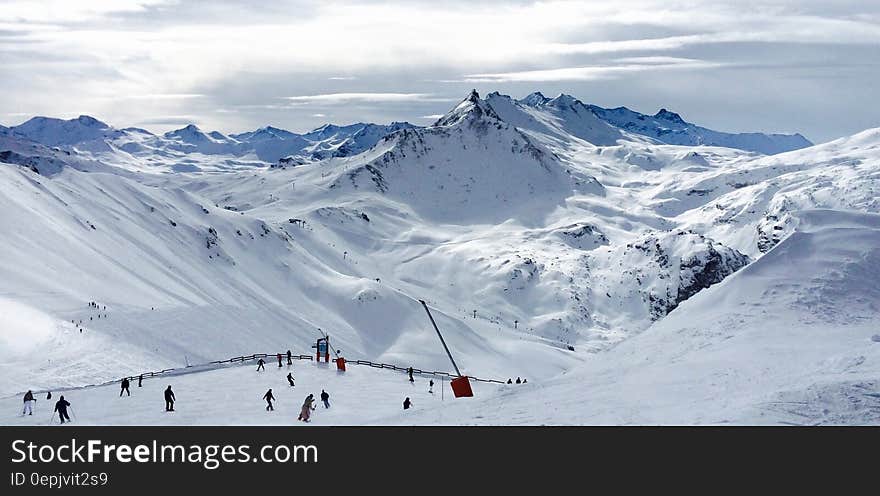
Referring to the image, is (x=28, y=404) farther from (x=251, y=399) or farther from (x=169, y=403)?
(x=251, y=399)

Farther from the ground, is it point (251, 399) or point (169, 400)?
point (169, 400)

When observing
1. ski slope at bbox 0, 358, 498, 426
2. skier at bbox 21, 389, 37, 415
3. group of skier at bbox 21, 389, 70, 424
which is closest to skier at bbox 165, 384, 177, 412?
ski slope at bbox 0, 358, 498, 426

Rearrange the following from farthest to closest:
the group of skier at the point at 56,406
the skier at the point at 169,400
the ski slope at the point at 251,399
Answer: the skier at the point at 169,400 < the ski slope at the point at 251,399 < the group of skier at the point at 56,406

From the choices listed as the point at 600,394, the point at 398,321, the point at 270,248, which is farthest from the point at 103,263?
the point at 600,394

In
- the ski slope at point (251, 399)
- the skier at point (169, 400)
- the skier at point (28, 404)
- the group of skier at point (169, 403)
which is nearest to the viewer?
the group of skier at point (169, 403)

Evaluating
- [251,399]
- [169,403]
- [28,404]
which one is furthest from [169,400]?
[28,404]

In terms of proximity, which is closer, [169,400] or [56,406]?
[56,406]

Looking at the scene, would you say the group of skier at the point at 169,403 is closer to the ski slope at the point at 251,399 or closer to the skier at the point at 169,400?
the skier at the point at 169,400

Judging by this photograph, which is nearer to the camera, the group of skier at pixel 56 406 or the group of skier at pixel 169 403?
the group of skier at pixel 56 406

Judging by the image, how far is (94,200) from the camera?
14750 cm

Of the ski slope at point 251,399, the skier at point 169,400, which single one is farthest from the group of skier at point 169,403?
the ski slope at point 251,399

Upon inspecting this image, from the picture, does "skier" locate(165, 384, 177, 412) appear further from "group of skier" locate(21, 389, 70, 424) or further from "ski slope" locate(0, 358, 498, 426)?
"group of skier" locate(21, 389, 70, 424)

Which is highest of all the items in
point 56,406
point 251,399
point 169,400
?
point 56,406

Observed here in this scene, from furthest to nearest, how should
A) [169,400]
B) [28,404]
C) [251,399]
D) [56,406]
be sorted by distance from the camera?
[251,399], [169,400], [28,404], [56,406]
